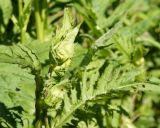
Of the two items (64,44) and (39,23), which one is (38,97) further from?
(39,23)

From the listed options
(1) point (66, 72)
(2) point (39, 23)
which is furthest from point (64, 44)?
→ (2) point (39, 23)

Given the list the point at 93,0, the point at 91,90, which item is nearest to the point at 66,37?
the point at 91,90

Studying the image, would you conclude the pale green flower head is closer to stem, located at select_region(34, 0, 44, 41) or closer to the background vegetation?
the background vegetation

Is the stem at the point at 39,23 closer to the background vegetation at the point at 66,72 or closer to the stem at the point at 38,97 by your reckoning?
the background vegetation at the point at 66,72

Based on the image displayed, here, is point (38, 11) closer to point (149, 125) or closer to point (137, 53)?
point (137, 53)

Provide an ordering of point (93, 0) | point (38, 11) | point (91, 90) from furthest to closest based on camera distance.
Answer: point (93, 0) → point (38, 11) → point (91, 90)

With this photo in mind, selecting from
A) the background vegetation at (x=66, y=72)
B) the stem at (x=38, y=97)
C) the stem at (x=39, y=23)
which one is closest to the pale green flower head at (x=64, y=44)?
the background vegetation at (x=66, y=72)

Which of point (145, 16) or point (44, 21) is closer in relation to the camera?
point (44, 21)
